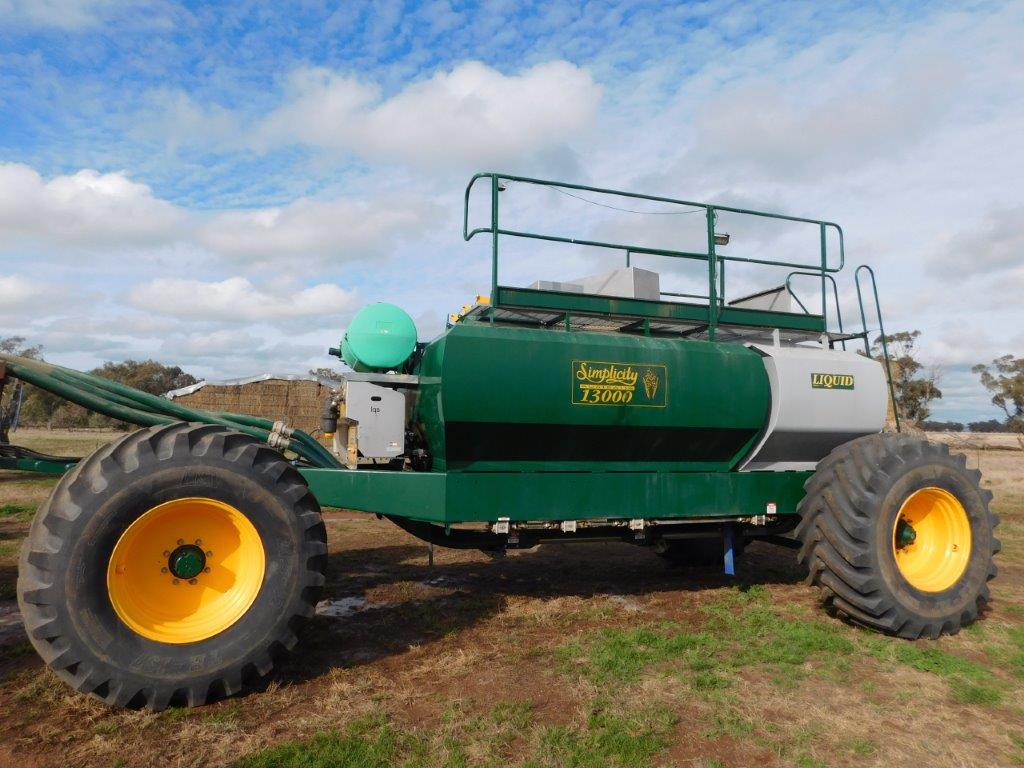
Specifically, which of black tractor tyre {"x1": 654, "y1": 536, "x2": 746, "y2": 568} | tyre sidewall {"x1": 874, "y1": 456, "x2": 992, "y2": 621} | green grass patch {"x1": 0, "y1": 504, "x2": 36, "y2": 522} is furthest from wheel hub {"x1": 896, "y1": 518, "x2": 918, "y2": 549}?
green grass patch {"x1": 0, "y1": 504, "x2": 36, "y2": 522}

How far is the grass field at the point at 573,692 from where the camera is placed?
330 cm

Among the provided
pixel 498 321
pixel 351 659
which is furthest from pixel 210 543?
pixel 498 321

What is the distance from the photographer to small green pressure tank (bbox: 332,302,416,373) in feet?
17.7

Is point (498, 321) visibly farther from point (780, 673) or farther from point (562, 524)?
point (780, 673)

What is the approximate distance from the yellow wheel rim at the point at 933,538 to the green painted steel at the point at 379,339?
14.4ft

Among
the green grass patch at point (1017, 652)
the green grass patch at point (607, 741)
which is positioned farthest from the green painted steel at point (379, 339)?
the green grass patch at point (1017, 652)

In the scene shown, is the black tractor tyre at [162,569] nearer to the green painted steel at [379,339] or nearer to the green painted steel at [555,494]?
the green painted steel at [555,494]

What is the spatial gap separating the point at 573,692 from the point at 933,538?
151 inches

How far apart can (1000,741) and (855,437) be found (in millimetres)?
3001

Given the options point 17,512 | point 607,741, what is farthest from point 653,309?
point 17,512

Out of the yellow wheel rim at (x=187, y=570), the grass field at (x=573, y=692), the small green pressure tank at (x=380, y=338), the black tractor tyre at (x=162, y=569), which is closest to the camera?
the grass field at (x=573, y=692)

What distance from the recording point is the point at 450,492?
4.82 meters

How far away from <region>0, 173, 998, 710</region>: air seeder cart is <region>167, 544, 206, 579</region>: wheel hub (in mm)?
12

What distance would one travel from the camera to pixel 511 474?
5.03 metres
